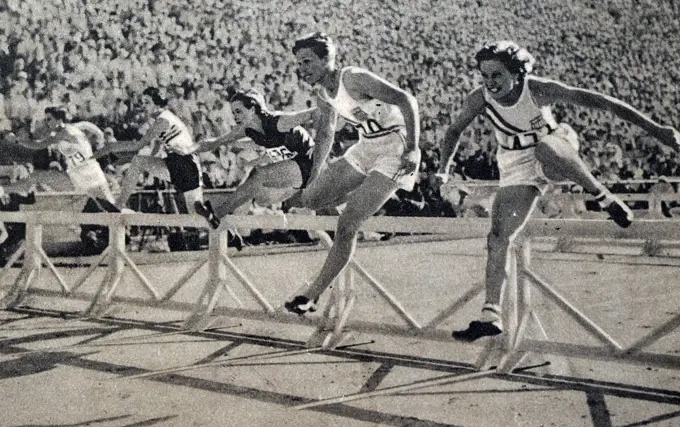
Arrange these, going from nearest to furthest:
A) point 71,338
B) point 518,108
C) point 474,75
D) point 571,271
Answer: point 518,108 < point 71,338 < point 571,271 < point 474,75

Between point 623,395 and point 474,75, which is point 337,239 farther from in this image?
point 474,75

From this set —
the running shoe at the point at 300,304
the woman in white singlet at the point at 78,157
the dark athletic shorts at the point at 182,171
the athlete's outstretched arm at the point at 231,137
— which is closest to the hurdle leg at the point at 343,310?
the running shoe at the point at 300,304

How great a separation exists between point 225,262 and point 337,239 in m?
1.69

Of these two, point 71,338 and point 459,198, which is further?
point 459,198

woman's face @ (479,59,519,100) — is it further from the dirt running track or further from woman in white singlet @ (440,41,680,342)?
the dirt running track

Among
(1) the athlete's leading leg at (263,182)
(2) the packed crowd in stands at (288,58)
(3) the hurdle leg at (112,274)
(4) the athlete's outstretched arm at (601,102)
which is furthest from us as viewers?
(2) the packed crowd in stands at (288,58)

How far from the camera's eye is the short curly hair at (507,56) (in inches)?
144

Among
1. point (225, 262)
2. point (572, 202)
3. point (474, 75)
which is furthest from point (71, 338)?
point (474, 75)

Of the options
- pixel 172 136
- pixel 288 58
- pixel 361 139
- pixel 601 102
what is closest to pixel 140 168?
pixel 172 136

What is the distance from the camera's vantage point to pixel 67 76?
1105 cm

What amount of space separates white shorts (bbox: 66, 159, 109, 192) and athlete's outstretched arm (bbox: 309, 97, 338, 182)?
11.6ft

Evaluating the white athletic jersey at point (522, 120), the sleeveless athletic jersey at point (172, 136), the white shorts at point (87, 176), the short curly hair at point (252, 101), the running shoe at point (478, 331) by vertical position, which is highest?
the white athletic jersey at point (522, 120)

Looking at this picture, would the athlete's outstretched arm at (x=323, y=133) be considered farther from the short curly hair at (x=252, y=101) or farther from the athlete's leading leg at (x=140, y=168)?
the athlete's leading leg at (x=140, y=168)

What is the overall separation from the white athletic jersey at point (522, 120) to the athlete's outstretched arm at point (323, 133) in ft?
3.02
